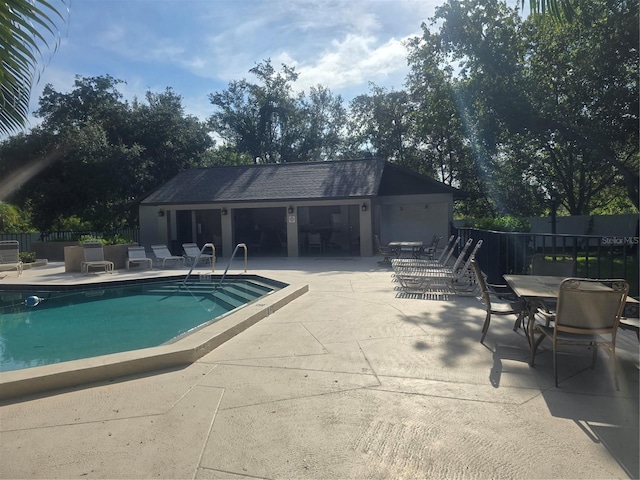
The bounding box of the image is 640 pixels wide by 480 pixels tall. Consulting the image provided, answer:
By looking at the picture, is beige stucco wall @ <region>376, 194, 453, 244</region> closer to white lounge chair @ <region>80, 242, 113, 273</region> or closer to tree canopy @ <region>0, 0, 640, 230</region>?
tree canopy @ <region>0, 0, 640, 230</region>

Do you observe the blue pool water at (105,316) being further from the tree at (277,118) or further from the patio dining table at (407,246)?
the tree at (277,118)

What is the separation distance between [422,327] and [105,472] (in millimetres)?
4102

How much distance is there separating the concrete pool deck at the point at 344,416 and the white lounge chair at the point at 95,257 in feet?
33.2

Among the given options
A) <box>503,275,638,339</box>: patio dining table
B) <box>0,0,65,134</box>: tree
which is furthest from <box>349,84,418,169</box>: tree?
<box>0,0,65,134</box>: tree

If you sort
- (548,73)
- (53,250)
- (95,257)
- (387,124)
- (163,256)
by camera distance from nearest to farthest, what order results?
(95,257)
(163,256)
(548,73)
(53,250)
(387,124)

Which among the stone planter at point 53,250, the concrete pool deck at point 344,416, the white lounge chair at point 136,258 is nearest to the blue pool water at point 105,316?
the concrete pool deck at point 344,416

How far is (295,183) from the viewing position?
60.2 feet

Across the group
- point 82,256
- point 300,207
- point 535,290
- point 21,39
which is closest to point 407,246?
point 300,207

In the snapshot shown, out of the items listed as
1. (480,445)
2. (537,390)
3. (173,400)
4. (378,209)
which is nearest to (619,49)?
(378,209)

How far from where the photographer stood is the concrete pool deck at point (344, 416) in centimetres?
252

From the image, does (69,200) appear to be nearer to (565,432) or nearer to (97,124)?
(97,124)

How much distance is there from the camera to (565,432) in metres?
2.87

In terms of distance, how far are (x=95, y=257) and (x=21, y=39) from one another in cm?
1263

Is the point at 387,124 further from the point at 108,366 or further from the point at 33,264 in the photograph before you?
the point at 108,366
